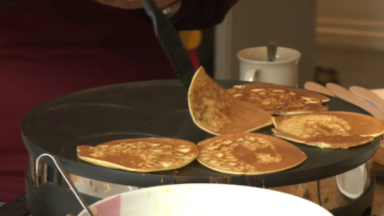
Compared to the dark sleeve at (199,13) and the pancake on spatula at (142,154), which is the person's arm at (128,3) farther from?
the pancake on spatula at (142,154)

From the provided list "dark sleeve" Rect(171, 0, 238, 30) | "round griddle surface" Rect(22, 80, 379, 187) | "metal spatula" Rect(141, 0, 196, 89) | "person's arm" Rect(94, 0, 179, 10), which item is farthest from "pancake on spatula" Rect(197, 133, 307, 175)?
"dark sleeve" Rect(171, 0, 238, 30)

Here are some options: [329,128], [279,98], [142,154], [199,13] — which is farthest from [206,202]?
[199,13]

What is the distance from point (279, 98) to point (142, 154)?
302 millimetres

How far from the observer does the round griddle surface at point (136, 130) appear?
53 centimetres

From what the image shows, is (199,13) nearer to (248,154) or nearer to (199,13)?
(199,13)

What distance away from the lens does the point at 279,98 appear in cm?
81

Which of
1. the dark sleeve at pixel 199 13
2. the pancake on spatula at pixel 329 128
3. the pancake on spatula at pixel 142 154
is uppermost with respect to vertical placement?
the dark sleeve at pixel 199 13

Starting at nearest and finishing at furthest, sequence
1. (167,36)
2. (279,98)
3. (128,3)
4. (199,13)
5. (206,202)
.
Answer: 1. (206,202)
2. (167,36)
3. (279,98)
4. (128,3)
5. (199,13)

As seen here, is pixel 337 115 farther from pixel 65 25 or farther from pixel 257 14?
pixel 257 14

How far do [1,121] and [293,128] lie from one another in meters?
0.63

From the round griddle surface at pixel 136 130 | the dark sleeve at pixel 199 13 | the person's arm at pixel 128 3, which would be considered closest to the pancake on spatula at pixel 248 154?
the round griddle surface at pixel 136 130

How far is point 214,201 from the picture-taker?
45 centimetres

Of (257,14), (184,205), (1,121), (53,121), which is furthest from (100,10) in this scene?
(257,14)

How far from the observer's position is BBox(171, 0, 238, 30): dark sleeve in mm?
1146
